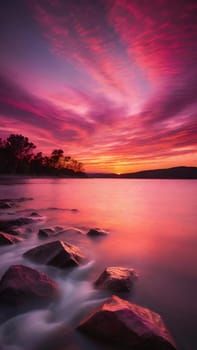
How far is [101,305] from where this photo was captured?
2.51m

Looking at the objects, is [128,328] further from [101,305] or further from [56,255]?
[56,255]

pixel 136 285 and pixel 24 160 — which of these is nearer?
pixel 136 285

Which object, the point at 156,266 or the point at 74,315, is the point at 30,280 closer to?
the point at 74,315

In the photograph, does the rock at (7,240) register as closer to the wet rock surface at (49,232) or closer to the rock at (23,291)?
the wet rock surface at (49,232)

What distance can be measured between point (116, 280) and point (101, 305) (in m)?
0.84

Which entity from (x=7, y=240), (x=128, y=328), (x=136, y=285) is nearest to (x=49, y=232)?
(x=7, y=240)

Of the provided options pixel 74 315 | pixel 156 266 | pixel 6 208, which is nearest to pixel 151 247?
pixel 156 266

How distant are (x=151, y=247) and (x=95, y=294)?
2965 mm

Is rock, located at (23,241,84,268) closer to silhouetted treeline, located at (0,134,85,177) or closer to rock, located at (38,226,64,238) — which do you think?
rock, located at (38,226,64,238)

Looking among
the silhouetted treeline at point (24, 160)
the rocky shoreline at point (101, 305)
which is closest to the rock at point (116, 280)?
the rocky shoreline at point (101, 305)

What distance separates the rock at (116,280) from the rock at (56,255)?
32.9 inches

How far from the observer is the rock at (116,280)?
325 centimetres

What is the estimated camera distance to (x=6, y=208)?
11953mm

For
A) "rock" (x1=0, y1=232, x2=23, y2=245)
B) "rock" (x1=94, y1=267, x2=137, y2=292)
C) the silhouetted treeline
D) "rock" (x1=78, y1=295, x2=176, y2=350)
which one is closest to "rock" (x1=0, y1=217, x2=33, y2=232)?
"rock" (x1=0, y1=232, x2=23, y2=245)
